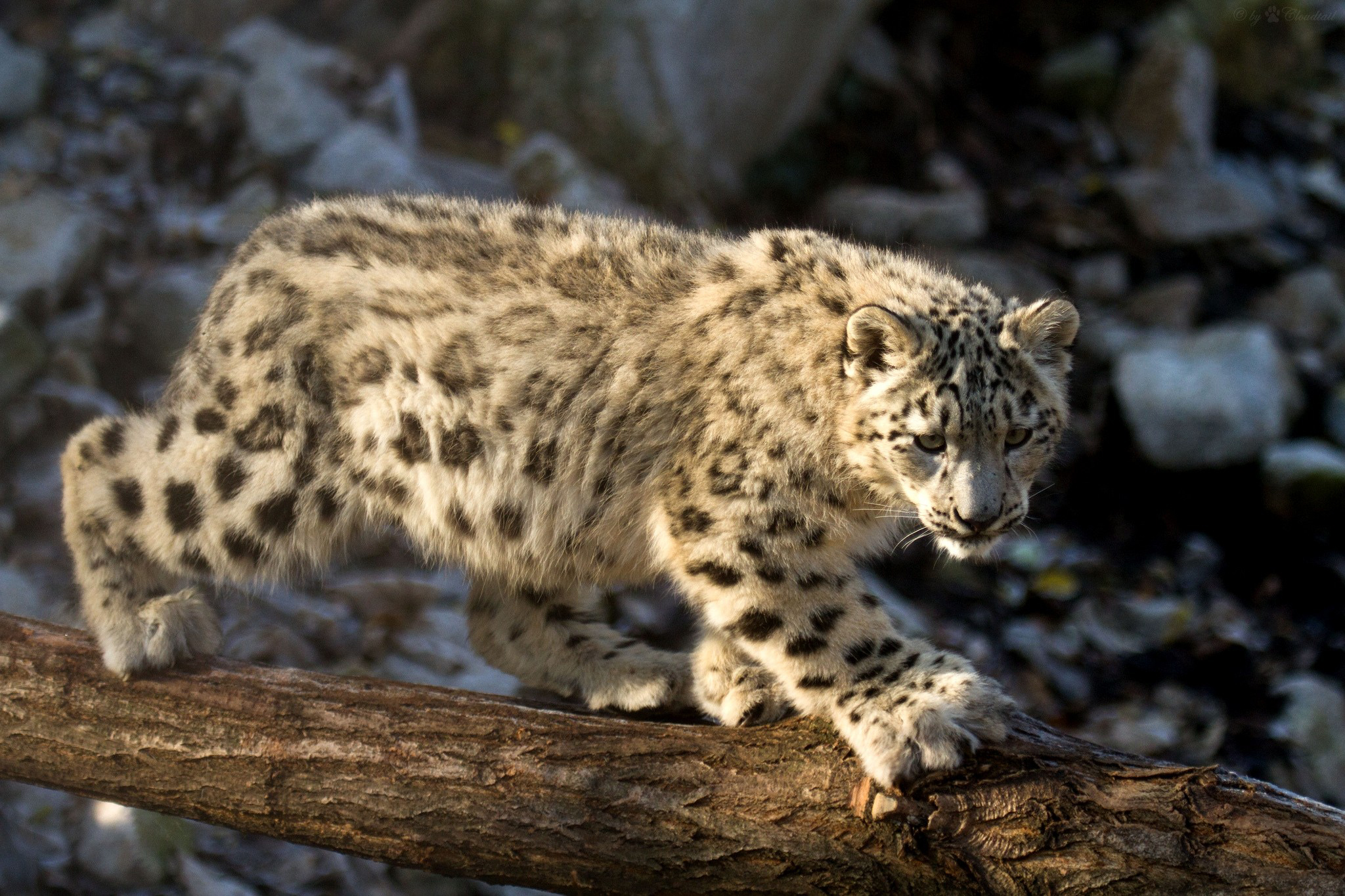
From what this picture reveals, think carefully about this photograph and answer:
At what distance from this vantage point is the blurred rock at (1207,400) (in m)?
8.48

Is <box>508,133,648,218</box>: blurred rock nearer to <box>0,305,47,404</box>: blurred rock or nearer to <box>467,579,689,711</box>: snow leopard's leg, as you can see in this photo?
<box>0,305,47,404</box>: blurred rock

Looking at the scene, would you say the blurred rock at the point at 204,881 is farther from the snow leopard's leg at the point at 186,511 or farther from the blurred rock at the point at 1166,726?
the blurred rock at the point at 1166,726

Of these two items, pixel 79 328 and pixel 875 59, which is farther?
pixel 875 59

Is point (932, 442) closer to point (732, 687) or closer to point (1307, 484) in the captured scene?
point (732, 687)

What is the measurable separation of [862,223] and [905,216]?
0.35 metres

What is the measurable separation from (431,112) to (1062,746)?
8.05m

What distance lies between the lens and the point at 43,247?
7227 mm

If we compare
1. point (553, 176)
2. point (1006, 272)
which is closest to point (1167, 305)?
point (1006, 272)

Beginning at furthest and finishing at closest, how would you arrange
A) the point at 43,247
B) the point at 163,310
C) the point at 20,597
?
the point at 163,310, the point at 43,247, the point at 20,597

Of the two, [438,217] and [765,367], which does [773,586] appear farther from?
[438,217]

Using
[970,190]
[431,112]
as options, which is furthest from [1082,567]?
[431,112]

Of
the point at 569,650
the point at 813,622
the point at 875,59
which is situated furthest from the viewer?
the point at 875,59

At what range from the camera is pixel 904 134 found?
1155 cm

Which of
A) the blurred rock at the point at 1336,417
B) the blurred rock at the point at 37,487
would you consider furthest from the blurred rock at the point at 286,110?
the blurred rock at the point at 1336,417
